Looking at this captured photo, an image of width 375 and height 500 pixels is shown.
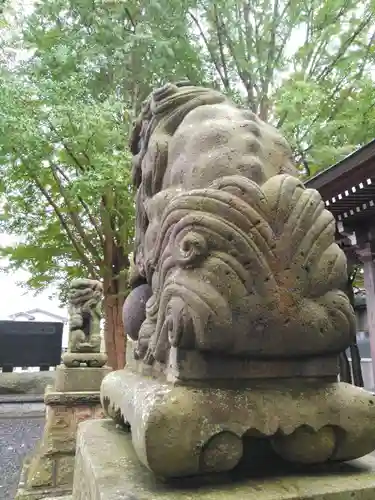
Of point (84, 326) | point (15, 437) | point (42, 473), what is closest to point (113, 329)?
point (84, 326)

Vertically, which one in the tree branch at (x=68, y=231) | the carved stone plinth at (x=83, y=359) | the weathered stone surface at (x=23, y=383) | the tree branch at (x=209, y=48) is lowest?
the weathered stone surface at (x=23, y=383)

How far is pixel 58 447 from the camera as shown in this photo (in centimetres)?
442

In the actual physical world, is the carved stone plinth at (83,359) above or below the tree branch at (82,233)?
below

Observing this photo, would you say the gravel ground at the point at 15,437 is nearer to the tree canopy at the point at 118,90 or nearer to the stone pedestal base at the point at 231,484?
the tree canopy at the point at 118,90

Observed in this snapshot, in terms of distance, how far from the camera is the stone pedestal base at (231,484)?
3.82ft

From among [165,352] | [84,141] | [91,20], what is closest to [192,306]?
[165,352]

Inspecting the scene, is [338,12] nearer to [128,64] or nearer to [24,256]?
[128,64]

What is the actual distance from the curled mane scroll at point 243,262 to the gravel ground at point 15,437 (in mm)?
4121

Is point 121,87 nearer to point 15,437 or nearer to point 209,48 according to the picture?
point 209,48

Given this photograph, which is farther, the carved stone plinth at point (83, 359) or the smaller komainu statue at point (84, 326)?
the smaller komainu statue at point (84, 326)

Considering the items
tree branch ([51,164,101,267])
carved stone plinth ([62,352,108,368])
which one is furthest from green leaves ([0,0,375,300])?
carved stone plinth ([62,352,108,368])

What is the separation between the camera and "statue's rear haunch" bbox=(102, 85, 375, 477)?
123 centimetres

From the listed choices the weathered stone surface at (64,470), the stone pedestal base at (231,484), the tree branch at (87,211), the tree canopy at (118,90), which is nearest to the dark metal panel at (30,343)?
the tree canopy at (118,90)

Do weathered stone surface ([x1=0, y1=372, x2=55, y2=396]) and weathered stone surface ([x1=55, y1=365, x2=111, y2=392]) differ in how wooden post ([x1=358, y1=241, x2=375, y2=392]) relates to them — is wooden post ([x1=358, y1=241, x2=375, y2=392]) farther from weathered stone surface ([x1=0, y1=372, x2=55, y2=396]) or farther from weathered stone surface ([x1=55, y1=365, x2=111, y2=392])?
weathered stone surface ([x1=0, y1=372, x2=55, y2=396])
